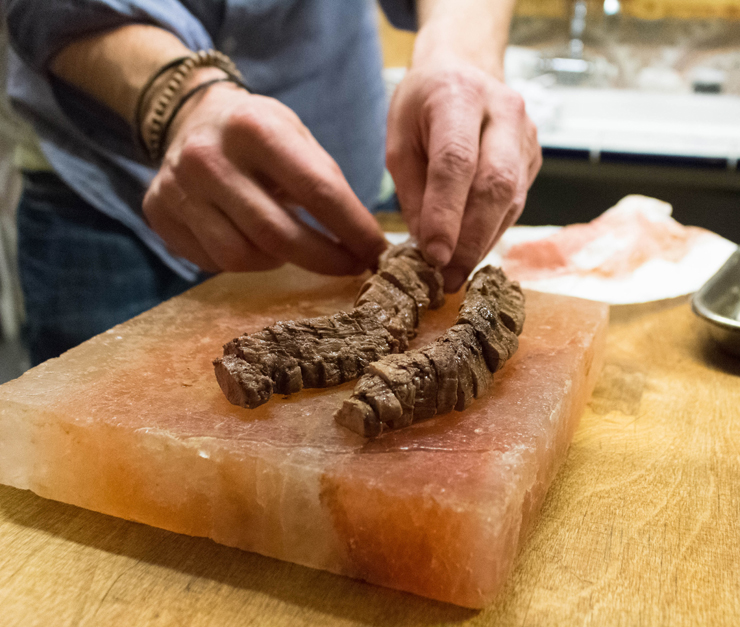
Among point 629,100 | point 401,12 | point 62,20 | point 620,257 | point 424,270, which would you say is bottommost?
point 629,100

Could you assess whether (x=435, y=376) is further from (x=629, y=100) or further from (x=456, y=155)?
(x=629, y=100)

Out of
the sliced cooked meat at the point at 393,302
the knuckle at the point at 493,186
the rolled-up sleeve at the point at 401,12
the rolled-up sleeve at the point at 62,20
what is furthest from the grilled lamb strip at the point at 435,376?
the rolled-up sleeve at the point at 401,12

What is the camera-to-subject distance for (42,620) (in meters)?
0.96

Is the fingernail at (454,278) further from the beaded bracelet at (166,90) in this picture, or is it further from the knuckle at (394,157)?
the beaded bracelet at (166,90)

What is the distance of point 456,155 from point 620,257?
102cm

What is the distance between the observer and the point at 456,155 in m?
1.63

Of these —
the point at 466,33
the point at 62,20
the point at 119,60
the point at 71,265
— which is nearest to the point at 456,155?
the point at 466,33

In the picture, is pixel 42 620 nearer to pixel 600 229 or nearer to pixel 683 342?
pixel 683 342

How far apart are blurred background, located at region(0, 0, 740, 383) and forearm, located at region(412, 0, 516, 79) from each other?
183 cm

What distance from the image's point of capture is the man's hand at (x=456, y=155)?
1646mm

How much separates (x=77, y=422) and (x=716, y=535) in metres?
1.18

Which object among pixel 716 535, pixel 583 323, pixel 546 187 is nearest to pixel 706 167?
pixel 546 187

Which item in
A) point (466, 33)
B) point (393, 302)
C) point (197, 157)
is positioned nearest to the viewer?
point (393, 302)

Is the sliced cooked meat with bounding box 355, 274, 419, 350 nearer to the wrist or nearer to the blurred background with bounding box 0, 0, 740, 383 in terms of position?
the wrist
